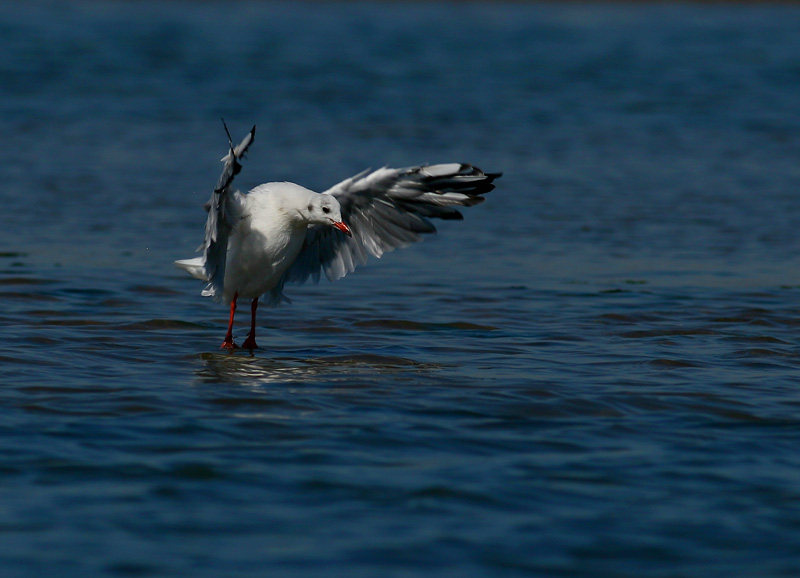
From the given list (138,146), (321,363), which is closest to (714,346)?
(321,363)

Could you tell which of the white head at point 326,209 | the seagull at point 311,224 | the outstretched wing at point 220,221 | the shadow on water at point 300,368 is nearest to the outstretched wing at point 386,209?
the seagull at point 311,224

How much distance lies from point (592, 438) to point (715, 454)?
0.63m

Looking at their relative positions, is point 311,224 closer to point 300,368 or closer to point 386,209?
point 386,209

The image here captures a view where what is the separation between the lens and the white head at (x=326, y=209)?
880cm

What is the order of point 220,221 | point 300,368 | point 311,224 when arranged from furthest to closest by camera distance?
point 311,224 → point 220,221 → point 300,368

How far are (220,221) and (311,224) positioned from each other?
2.07 feet

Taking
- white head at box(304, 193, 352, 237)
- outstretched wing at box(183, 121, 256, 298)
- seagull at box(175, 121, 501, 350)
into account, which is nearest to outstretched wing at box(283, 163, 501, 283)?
seagull at box(175, 121, 501, 350)

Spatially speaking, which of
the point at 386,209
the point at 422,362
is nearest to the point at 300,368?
the point at 422,362

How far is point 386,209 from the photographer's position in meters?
9.73

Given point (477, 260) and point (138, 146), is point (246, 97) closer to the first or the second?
point (138, 146)

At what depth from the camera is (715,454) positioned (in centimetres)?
654

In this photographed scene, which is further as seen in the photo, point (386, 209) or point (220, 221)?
point (386, 209)

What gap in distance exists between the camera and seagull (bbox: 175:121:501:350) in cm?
892

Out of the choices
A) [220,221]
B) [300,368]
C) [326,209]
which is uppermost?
[326,209]
